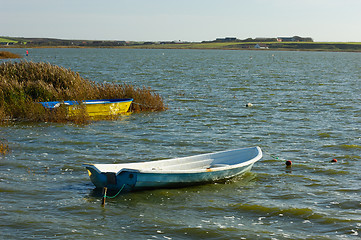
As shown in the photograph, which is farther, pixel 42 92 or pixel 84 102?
pixel 42 92

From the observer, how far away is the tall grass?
2230 cm

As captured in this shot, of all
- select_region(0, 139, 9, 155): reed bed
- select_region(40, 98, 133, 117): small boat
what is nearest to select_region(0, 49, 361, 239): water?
select_region(0, 139, 9, 155): reed bed

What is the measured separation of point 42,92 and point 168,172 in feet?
41.7

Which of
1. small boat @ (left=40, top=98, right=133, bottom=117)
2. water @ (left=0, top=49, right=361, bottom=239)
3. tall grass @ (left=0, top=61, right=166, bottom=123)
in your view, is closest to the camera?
water @ (left=0, top=49, right=361, bottom=239)

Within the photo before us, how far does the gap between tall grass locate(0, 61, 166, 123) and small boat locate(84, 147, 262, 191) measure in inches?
382

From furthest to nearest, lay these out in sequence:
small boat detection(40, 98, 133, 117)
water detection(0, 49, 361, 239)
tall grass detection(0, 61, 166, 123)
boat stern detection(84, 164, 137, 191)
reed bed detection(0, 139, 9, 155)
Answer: small boat detection(40, 98, 133, 117)
tall grass detection(0, 61, 166, 123)
reed bed detection(0, 139, 9, 155)
boat stern detection(84, 164, 137, 191)
water detection(0, 49, 361, 239)

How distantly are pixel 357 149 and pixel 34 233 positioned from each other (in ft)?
43.3

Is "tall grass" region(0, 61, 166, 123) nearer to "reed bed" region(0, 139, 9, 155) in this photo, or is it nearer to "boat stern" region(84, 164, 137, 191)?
"reed bed" region(0, 139, 9, 155)

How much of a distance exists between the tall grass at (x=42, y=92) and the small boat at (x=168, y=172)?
31.8 ft

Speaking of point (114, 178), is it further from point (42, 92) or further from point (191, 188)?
point (42, 92)

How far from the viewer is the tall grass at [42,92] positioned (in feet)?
73.2

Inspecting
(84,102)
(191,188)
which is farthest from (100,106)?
(191,188)

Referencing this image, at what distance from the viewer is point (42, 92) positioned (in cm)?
2317

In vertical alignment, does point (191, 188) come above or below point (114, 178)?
A: below
